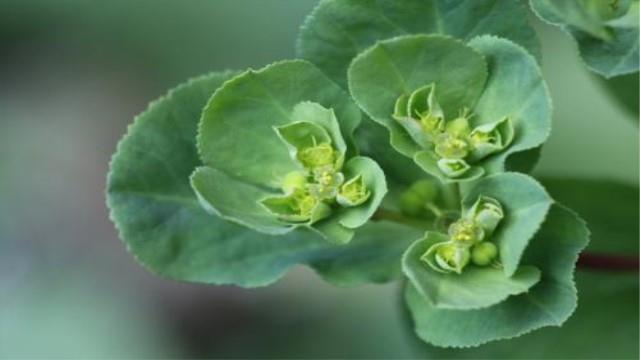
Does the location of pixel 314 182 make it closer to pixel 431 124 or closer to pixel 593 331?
pixel 431 124

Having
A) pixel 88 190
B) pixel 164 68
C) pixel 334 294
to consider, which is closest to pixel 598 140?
pixel 334 294

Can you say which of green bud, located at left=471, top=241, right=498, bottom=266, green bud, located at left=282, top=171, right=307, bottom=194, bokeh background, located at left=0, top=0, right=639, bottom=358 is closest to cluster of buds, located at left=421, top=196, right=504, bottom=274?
green bud, located at left=471, top=241, right=498, bottom=266

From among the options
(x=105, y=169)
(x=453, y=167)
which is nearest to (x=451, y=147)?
(x=453, y=167)

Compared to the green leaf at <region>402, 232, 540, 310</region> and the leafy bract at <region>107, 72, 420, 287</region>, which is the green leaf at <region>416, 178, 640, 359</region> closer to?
the leafy bract at <region>107, 72, 420, 287</region>

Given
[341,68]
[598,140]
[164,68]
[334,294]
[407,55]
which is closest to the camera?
[407,55]

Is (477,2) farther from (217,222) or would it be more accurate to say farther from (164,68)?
(164,68)

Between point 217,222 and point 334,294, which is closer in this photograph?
point 217,222

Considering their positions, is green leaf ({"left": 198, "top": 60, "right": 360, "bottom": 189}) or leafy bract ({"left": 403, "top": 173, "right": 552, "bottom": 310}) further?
green leaf ({"left": 198, "top": 60, "right": 360, "bottom": 189})
